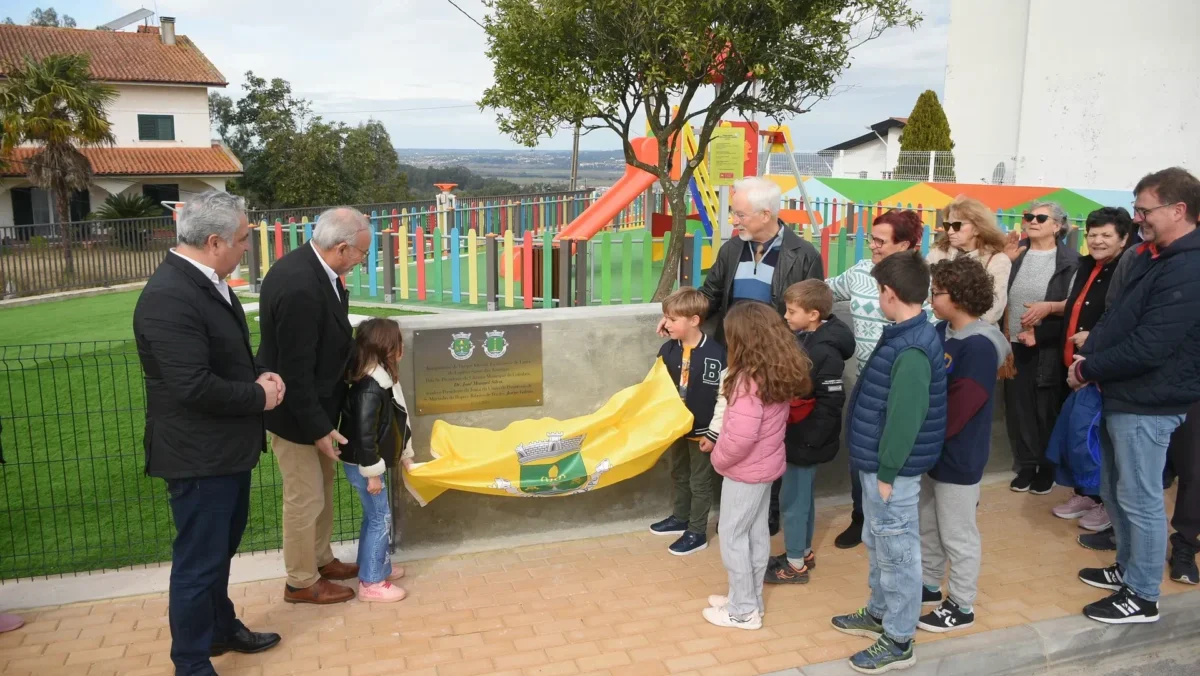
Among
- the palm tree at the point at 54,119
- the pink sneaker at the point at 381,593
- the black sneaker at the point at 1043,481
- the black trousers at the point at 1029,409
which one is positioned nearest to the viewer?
the pink sneaker at the point at 381,593

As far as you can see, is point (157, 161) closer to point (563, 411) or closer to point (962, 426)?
point (563, 411)

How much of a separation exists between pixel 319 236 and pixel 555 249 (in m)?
9.62

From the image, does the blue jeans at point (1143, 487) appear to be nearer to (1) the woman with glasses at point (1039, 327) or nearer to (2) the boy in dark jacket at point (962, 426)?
(2) the boy in dark jacket at point (962, 426)

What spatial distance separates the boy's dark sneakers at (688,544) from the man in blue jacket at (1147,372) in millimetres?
2006

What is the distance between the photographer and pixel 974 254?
18.7 ft

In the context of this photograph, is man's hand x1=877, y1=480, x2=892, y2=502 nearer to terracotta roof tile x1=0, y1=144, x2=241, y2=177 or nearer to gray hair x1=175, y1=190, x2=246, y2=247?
gray hair x1=175, y1=190, x2=246, y2=247

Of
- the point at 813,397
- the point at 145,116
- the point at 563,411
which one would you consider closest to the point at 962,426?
the point at 813,397

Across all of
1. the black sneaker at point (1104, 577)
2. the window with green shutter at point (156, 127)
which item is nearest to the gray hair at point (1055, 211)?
the black sneaker at point (1104, 577)

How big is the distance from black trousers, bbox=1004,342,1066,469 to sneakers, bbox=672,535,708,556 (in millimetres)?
2469

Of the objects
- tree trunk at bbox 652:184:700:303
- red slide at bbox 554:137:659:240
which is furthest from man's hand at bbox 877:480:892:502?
red slide at bbox 554:137:659:240

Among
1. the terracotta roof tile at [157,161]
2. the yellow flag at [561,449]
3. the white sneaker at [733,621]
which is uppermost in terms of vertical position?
the terracotta roof tile at [157,161]

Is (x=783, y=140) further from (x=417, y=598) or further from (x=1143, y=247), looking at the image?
(x=417, y=598)

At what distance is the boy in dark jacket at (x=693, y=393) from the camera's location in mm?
4965

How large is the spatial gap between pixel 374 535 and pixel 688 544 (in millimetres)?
1783
